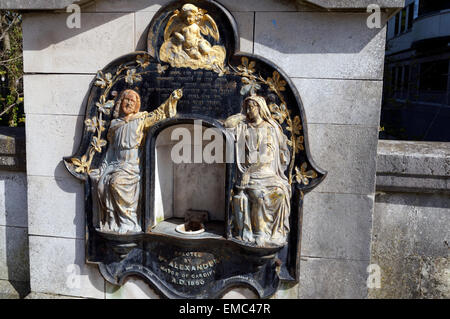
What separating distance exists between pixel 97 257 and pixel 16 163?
1.68m

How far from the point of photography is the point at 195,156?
15.8ft

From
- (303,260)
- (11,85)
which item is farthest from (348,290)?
Result: (11,85)

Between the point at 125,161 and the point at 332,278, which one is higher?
the point at 125,161

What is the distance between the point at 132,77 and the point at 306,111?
1945mm

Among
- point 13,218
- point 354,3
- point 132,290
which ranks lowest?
point 132,290

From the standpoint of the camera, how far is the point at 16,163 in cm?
520

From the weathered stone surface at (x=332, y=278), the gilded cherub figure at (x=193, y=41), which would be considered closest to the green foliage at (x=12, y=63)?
the gilded cherub figure at (x=193, y=41)

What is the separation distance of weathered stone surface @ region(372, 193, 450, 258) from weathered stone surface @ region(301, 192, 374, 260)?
0.42 m

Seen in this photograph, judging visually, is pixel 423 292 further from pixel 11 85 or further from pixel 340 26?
pixel 11 85

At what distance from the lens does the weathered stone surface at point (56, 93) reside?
15.3ft

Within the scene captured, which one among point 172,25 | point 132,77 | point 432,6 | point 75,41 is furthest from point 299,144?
point 432,6

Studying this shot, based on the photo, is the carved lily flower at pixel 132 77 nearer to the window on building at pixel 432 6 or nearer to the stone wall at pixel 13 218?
the stone wall at pixel 13 218

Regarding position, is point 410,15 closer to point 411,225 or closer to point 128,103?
point 411,225

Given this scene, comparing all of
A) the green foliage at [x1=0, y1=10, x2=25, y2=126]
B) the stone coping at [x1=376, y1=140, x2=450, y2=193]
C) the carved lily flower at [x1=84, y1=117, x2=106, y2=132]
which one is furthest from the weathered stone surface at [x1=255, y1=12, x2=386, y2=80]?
the green foliage at [x1=0, y1=10, x2=25, y2=126]
